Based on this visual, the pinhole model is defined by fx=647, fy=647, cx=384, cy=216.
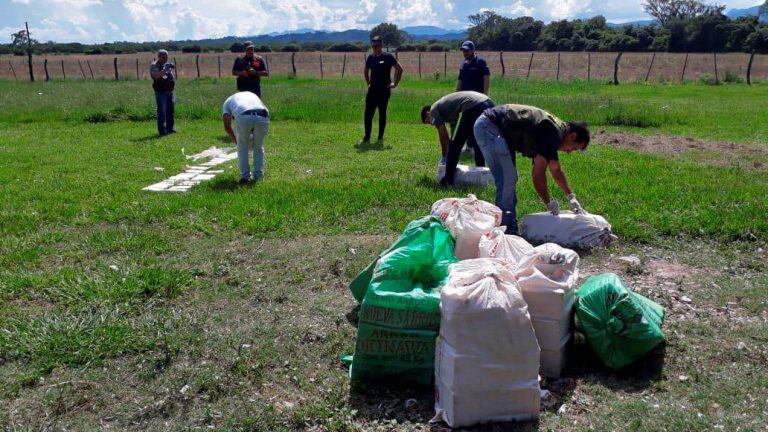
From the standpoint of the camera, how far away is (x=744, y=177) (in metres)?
8.16

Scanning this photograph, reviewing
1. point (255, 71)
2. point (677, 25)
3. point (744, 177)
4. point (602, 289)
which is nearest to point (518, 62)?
point (677, 25)

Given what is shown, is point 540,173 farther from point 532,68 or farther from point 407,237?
point 532,68

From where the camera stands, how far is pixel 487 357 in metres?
3.09

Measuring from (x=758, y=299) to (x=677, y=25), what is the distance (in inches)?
2153

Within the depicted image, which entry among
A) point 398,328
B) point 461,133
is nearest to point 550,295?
point 398,328

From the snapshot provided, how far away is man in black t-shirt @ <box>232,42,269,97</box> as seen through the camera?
1203 cm

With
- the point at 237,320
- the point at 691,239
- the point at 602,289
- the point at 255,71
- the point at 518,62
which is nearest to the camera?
the point at 602,289

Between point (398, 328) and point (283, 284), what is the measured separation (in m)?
1.82

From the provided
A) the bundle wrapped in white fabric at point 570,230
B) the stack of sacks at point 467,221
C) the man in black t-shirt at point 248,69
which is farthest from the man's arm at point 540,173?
the man in black t-shirt at point 248,69

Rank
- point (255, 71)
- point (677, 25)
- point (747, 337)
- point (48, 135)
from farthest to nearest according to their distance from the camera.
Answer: point (677, 25)
point (48, 135)
point (255, 71)
point (747, 337)

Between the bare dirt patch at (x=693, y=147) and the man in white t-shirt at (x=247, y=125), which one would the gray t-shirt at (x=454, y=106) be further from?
the bare dirt patch at (x=693, y=147)

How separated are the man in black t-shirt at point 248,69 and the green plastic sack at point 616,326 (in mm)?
9593

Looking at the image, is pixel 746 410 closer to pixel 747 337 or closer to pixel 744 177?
pixel 747 337

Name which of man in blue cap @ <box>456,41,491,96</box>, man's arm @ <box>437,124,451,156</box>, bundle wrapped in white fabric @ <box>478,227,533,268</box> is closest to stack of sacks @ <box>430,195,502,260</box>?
bundle wrapped in white fabric @ <box>478,227,533,268</box>
